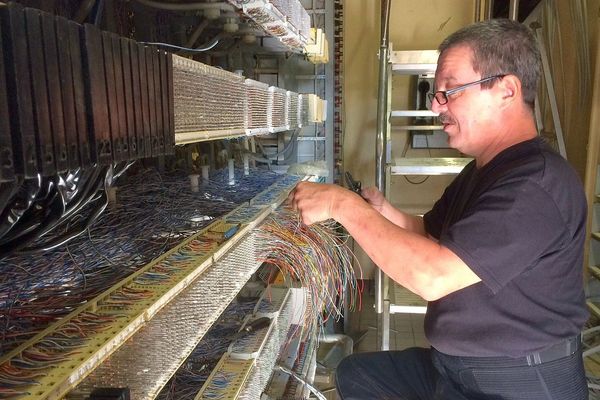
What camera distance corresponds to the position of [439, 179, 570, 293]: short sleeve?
3.21 feet

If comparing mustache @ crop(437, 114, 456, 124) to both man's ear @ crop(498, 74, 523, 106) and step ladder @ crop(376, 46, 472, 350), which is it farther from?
step ladder @ crop(376, 46, 472, 350)

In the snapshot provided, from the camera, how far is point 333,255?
1840 millimetres

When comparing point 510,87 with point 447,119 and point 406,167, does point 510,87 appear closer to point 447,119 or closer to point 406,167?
point 447,119

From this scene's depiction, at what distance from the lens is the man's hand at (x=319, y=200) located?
3.88 feet

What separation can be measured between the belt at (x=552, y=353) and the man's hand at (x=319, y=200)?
0.62 m

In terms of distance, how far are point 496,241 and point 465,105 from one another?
406mm

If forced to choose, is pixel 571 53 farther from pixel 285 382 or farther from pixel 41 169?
pixel 41 169

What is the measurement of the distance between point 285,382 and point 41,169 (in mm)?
1745

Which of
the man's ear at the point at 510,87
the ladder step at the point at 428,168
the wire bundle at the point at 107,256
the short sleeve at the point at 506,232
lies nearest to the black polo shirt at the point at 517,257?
the short sleeve at the point at 506,232

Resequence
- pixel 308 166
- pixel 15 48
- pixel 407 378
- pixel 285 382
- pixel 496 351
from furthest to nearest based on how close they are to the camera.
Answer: pixel 308 166, pixel 285 382, pixel 407 378, pixel 496 351, pixel 15 48

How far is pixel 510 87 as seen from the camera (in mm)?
1146

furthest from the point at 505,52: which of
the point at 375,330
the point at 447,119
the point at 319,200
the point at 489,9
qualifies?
the point at 375,330

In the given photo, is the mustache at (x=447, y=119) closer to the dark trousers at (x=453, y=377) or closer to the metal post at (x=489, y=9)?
the dark trousers at (x=453, y=377)

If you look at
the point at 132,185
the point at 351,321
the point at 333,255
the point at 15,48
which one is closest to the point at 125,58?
the point at 15,48
